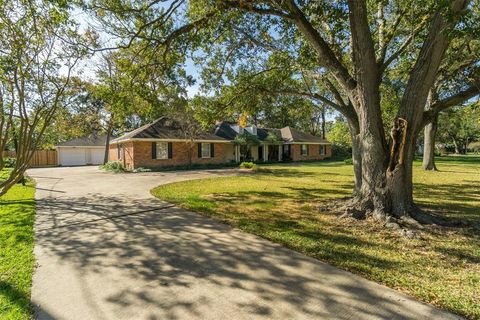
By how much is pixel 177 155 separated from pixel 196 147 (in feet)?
Answer: 6.40

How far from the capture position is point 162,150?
22.0m

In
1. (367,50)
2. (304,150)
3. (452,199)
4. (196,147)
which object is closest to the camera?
(367,50)

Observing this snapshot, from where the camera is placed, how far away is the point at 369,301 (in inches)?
117

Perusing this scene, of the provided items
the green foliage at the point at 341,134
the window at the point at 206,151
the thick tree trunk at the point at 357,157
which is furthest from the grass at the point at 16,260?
the green foliage at the point at 341,134

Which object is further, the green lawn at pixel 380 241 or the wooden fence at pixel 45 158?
the wooden fence at pixel 45 158

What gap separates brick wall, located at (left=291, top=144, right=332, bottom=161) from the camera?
32406 millimetres

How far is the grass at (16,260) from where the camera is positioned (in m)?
2.94

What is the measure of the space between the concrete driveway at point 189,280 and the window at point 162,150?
1618cm

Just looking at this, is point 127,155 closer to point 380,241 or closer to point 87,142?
point 87,142

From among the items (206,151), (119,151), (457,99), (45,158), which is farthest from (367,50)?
(45,158)

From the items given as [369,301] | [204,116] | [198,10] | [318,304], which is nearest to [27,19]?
[198,10]

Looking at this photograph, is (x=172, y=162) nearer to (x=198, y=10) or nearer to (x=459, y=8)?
(x=198, y=10)

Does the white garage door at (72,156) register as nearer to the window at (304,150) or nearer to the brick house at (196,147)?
the brick house at (196,147)

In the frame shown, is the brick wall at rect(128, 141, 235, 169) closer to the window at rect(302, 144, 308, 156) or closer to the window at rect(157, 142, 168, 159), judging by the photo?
the window at rect(157, 142, 168, 159)
